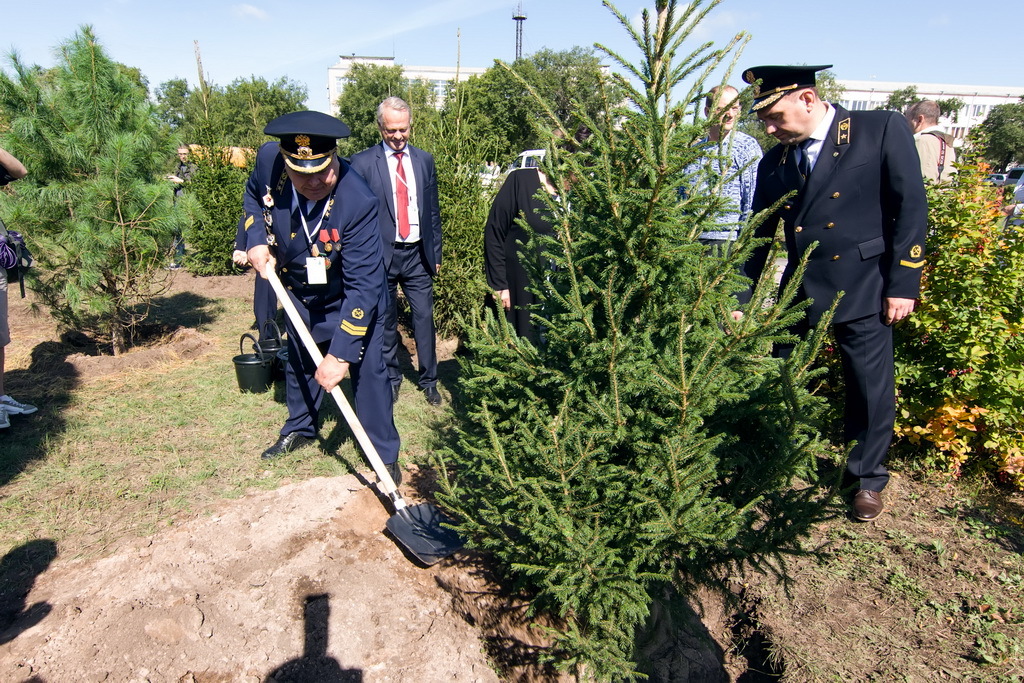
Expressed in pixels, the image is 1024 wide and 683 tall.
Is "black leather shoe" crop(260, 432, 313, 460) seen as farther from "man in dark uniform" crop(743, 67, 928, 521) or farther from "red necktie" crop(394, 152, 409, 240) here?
"man in dark uniform" crop(743, 67, 928, 521)

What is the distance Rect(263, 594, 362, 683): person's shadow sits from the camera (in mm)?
2354

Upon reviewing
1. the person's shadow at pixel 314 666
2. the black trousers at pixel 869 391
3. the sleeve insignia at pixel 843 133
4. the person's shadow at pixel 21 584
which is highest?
the sleeve insignia at pixel 843 133

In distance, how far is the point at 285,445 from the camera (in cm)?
390

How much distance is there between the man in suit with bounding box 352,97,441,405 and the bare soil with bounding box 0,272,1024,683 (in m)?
1.67

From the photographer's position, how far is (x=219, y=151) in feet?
32.0

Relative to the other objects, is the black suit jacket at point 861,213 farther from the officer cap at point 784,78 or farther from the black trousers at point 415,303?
the black trousers at point 415,303

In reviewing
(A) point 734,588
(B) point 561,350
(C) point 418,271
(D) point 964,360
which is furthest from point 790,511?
(C) point 418,271

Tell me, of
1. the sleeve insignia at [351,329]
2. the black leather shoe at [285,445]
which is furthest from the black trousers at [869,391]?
the black leather shoe at [285,445]

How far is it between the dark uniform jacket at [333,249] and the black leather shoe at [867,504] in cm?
274

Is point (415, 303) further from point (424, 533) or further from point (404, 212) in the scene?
point (424, 533)

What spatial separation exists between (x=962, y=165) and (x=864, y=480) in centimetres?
195

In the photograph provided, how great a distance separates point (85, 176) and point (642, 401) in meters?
5.01

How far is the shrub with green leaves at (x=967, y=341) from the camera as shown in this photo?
3.37 m

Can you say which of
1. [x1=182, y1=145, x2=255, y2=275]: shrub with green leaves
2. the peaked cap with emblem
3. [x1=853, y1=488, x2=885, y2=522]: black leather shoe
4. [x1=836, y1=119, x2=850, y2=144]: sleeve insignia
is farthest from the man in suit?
[x1=182, y1=145, x2=255, y2=275]: shrub with green leaves
